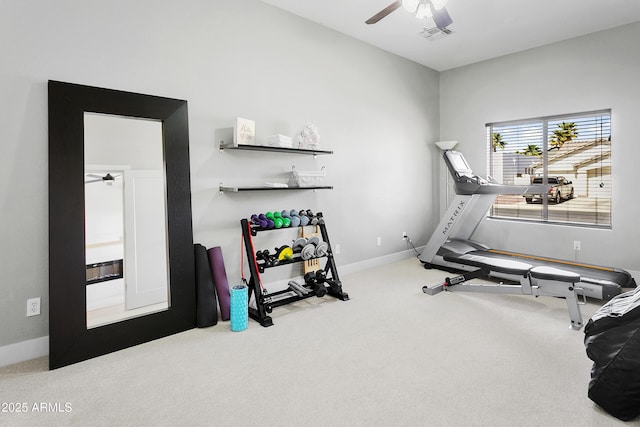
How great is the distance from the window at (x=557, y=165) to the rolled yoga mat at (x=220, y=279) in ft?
13.1

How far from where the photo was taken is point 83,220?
8.32ft

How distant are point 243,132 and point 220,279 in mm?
1391

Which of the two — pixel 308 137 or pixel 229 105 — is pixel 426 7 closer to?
pixel 308 137

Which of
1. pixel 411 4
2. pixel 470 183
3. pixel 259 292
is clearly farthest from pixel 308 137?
pixel 470 183

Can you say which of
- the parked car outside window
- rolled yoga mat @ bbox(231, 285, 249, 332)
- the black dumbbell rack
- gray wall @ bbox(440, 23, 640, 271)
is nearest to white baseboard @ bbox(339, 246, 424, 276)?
the black dumbbell rack

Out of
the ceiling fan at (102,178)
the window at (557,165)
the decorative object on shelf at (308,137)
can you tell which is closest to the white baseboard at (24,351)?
the ceiling fan at (102,178)

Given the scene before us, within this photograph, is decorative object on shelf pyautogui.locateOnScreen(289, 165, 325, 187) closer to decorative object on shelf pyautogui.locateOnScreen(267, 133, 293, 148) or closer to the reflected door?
decorative object on shelf pyautogui.locateOnScreen(267, 133, 293, 148)

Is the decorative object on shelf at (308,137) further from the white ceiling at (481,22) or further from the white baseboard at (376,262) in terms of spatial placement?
the white baseboard at (376,262)

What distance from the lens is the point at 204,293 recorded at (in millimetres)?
3020

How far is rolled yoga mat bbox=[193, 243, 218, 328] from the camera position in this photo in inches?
118

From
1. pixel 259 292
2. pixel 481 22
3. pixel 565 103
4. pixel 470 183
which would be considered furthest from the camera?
pixel 565 103

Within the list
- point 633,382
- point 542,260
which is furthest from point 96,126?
point 542,260

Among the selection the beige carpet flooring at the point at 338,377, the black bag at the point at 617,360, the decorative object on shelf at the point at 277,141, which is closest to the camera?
the black bag at the point at 617,360

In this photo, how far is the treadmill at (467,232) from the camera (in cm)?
401
